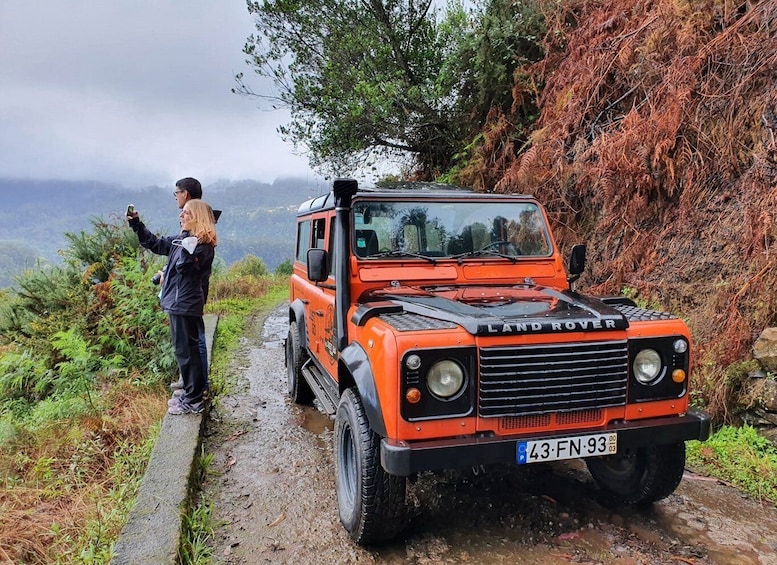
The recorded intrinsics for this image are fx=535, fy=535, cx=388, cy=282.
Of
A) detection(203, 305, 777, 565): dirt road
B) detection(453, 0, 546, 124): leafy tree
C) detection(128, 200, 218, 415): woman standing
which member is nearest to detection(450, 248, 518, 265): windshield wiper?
detection(203, 305, 777, 565): dirt road

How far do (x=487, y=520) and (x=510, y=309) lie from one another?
130 centimetres

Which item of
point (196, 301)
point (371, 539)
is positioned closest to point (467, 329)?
point (371, 539)

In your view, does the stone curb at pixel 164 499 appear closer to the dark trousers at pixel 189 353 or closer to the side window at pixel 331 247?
the dark trousers at pixel 189 353

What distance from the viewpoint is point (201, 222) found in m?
A: 4.51

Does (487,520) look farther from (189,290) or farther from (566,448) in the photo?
(189,290)

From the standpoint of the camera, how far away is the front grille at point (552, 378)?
268cm

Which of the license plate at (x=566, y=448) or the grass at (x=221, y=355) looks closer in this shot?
the license plate at (x=566, y=448)

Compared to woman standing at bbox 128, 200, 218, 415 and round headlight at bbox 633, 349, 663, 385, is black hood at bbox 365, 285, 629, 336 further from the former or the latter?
woman standing at bbox 128, 200, 218, 415

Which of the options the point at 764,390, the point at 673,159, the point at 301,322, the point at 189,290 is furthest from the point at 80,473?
the point at 673,159

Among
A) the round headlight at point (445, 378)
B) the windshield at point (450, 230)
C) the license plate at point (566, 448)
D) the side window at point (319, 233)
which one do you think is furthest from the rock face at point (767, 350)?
the side window at point (319, 233)

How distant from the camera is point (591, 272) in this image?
6.69 m

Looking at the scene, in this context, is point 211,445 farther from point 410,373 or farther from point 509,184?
point 509,184

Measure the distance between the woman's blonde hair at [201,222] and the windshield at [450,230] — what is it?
4.75 ft

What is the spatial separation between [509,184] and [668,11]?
2795mm
